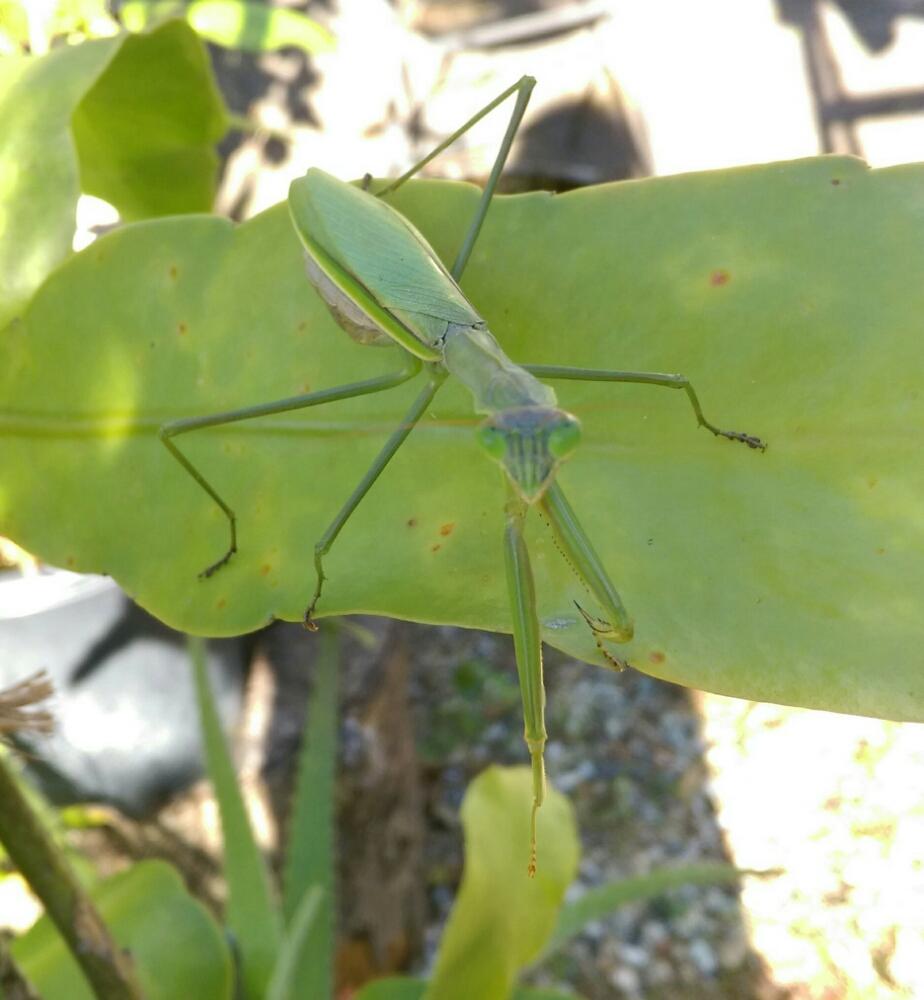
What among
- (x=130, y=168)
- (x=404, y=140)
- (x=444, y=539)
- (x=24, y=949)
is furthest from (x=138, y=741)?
(x=404, y=140)

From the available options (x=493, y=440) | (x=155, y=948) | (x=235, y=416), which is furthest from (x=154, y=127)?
(x=155, y=948)

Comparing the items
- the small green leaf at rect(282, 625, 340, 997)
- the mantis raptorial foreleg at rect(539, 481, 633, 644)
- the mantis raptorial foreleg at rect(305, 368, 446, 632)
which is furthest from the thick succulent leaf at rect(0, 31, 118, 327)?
the small green leaf at rect(282, 625, 340, 997)

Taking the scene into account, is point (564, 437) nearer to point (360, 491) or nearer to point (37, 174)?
point (360, 491)

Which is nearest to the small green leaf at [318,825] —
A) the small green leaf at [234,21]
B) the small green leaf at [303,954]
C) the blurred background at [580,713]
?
the small green leaf at [303,954]

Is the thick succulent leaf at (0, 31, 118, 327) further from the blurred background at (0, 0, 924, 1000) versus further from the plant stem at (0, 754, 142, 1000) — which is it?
the blurred background at (0, 0, 924, 1000)

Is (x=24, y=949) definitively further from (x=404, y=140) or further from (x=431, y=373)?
(x=404, y=140)

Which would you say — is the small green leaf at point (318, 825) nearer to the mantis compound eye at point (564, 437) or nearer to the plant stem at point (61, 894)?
the plant stem at point (61, 894)

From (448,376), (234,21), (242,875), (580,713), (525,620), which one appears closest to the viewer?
(525,620)
